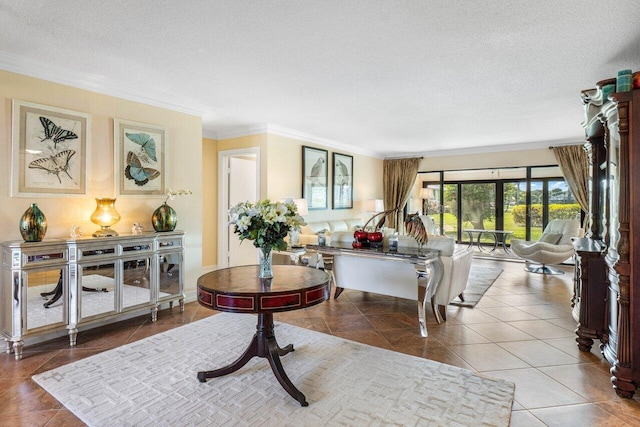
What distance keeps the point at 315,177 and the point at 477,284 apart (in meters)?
3.43

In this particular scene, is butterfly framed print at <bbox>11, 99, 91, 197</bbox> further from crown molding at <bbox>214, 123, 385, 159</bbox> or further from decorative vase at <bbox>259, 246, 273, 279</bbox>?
crown molding at <bbox>214, 123, 385, 159</bbox>

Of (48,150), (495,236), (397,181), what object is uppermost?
(397,181)

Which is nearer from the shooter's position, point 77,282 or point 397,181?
point 77,282

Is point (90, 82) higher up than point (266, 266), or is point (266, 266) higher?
point (90, 82)

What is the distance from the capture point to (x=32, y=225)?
289 centimetres

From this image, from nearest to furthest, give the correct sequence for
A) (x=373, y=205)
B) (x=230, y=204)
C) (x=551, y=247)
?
1. (x=551, y=247)
2. (x=230, y=204)
3. (x=373, y=205)

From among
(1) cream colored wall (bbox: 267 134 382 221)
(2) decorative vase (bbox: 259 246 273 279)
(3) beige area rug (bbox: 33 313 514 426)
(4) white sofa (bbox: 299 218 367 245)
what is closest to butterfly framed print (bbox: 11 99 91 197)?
(3) beige area rug (bbox: 33 313 514 426)

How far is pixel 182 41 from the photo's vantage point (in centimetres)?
270

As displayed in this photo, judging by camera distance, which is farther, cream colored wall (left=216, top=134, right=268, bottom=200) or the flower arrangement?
cream colored wall (left=216, top=134, right=268, bottom=200)

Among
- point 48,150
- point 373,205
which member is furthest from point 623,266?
point 373,205

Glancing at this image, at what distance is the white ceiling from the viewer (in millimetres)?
2271

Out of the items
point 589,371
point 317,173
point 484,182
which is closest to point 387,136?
point 317,173

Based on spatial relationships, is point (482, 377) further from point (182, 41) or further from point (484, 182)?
point (484, 182)

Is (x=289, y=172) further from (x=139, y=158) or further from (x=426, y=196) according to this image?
(x=426, y=196)
